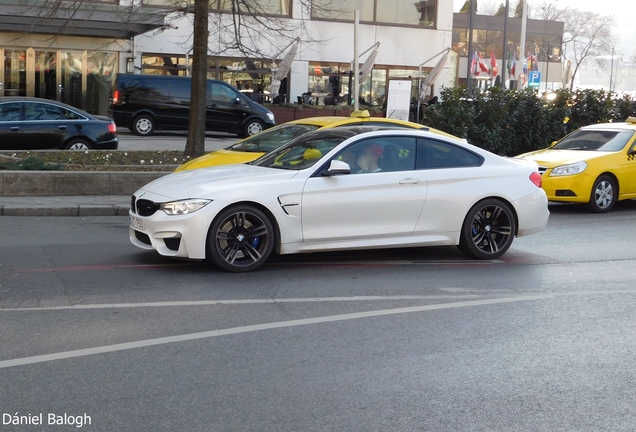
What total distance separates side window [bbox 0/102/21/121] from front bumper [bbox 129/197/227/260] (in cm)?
1080

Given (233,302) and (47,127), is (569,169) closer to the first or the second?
(233,302)

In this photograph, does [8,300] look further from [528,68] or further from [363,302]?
[528,68]

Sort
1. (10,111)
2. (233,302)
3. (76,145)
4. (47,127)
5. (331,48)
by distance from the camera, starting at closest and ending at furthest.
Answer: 1. (233,302)
2. (10,111)
3. (47,127)
4. (76,145)
5. (331,48)

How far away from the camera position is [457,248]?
33.8 feet

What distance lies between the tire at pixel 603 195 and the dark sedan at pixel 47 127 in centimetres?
1024

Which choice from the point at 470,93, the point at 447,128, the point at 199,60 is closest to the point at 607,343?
the point at 199,60

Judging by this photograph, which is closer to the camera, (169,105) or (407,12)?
(169,105)

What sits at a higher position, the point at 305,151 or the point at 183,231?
the point at 305,151

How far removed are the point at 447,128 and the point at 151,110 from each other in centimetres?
1044

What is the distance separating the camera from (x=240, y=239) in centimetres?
840

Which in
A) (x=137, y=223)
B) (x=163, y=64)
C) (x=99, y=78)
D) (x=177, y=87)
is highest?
(x=163, y=64)

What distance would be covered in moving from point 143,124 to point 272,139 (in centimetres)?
1449

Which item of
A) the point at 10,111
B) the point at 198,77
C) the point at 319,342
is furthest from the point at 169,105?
the point at 319,342

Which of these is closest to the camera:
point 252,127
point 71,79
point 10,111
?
point 10,111
